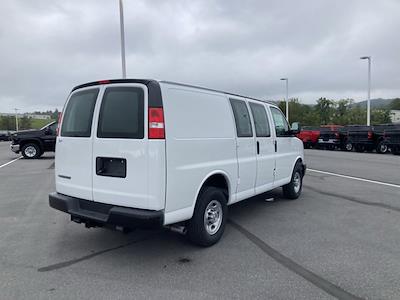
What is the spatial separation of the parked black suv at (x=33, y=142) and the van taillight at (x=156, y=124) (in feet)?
51.5

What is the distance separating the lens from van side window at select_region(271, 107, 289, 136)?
6887mm

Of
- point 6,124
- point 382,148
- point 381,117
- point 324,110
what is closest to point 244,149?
point 382,148

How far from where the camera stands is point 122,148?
406 centimetres

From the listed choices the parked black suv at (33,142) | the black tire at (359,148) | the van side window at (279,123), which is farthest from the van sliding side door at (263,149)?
the black tire at (359,148)

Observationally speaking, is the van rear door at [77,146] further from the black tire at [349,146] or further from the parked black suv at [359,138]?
the black tire at [349,146]

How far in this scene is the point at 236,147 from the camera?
5.29 m

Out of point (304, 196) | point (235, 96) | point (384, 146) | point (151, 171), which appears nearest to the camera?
point (151, 171)

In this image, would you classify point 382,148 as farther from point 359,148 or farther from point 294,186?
point 294,186

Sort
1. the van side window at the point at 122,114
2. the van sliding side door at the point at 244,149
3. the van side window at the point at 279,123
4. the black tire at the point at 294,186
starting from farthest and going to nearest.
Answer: the black tire at the point at 294,186 → the van side window at the point at 279,123 → the van sliding side door at the point at 244,149 → the van side window at the point at 122,114

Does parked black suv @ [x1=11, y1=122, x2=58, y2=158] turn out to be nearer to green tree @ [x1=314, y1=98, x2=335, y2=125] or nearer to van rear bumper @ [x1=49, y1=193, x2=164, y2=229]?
van rear bumper @ [x1=49, y1=193, x2=164, y2=229]

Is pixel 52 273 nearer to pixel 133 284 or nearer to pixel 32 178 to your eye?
pixel 133 284

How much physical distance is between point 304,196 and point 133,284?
18.3ft

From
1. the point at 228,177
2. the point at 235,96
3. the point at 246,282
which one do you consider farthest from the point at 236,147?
the point at 246,282

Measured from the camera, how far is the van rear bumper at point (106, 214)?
12.7 ft
